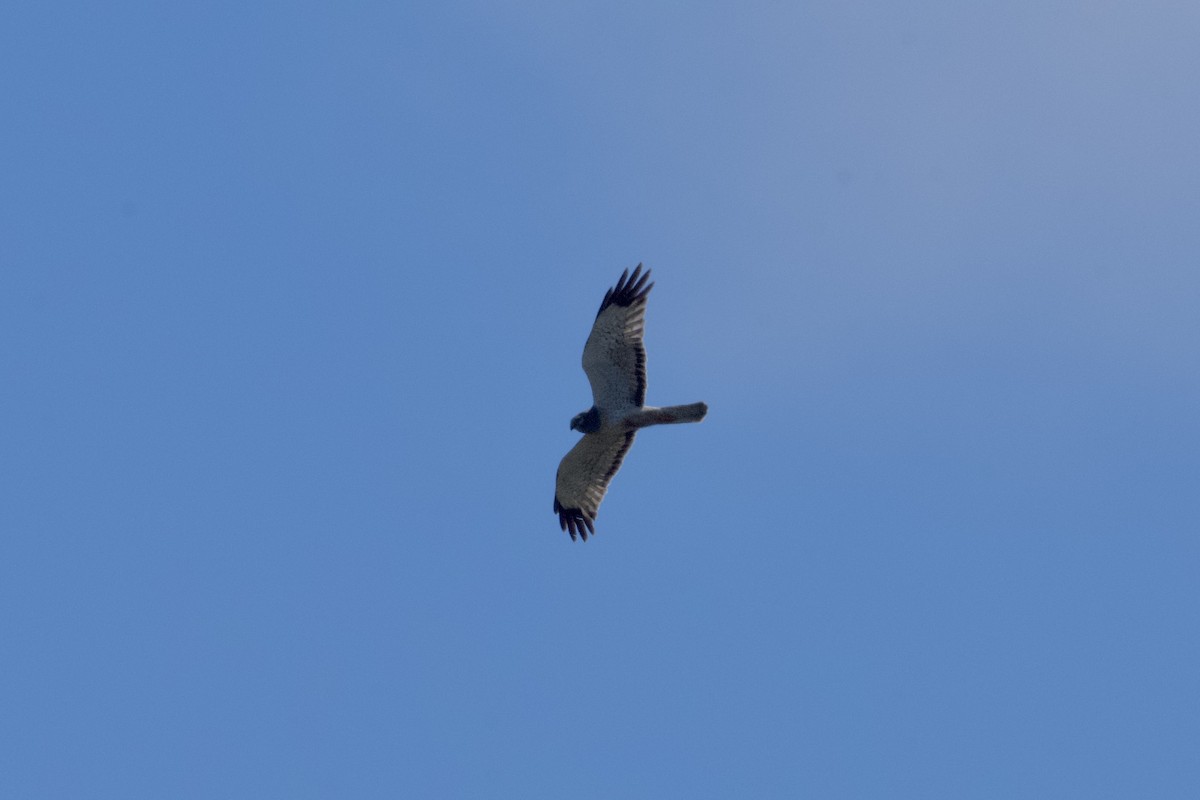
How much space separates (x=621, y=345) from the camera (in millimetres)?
23188

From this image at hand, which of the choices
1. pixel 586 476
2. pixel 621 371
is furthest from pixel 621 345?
pixel 586 476

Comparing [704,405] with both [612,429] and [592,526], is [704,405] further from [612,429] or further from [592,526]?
[592,526]

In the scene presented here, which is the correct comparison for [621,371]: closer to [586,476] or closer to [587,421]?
[587,421]

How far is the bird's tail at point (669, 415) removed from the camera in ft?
74.9

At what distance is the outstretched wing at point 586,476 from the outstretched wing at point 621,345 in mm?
734

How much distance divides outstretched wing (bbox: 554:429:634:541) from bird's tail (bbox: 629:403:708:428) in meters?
0.48

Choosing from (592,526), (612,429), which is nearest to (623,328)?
(612,429)

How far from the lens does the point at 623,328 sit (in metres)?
23.2

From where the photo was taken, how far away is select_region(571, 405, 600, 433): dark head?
76.5ft

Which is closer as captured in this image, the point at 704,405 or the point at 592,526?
the point at 704,405

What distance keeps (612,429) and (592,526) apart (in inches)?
73.0

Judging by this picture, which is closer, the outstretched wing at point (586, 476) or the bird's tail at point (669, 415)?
the bird's tail at point (669, 415)

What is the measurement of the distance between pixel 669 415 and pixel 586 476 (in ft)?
6.68

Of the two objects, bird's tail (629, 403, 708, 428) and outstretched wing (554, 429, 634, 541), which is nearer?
bird's tail (629, 403, 708, 428)
